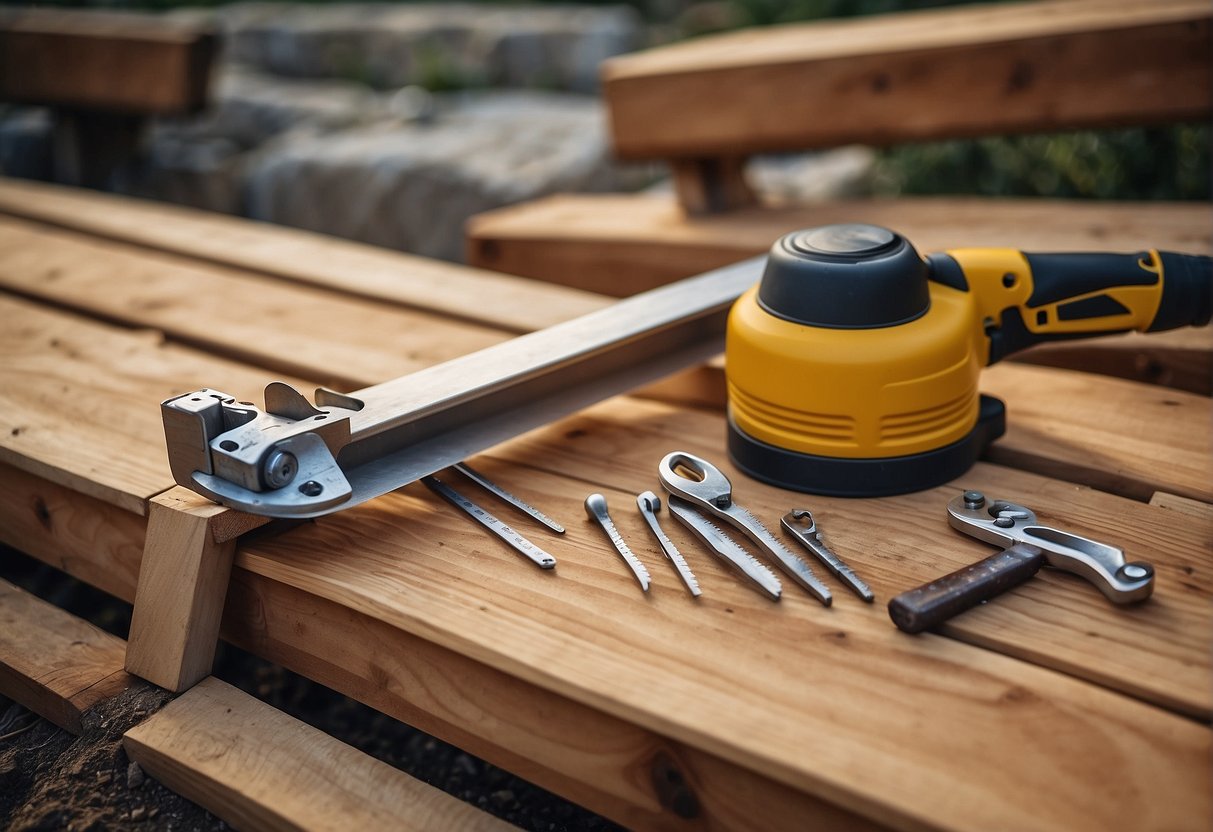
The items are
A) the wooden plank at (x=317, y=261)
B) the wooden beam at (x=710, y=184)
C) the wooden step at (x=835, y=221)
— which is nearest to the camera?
the wooden step at (x=835, y=221)

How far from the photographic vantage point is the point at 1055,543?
121cm

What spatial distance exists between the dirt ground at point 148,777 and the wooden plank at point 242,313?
1.84 feet

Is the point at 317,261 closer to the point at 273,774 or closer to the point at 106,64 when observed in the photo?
the point at 273,774

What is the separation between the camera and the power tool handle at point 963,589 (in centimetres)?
108

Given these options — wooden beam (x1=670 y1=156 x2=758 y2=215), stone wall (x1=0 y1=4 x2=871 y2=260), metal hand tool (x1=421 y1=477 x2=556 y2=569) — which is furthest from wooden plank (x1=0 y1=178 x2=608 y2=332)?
stone wall (x1=0 y1=4 x2=871 y2=260)

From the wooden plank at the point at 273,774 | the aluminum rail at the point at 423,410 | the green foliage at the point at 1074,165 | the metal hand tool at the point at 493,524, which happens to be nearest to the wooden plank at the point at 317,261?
the aluminum rail at the point at 423,410

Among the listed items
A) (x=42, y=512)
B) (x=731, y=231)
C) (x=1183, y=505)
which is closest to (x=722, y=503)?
(x=1183, y=505)

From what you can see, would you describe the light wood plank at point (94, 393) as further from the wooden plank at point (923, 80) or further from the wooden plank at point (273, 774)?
the wooden plank at point (923, 80)

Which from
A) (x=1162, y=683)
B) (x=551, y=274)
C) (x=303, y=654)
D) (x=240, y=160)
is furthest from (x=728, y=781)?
(x=240, y=160)

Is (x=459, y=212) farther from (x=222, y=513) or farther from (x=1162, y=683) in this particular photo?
(x=1162, y=683)

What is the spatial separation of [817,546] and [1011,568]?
0.22 m

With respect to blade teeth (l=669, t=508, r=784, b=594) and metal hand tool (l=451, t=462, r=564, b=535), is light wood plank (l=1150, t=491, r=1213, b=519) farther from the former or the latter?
metal hand tool (l=451, t=462, r=564, b=535)

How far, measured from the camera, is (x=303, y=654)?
1.28 m

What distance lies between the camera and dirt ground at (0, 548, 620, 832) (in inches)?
46.0
